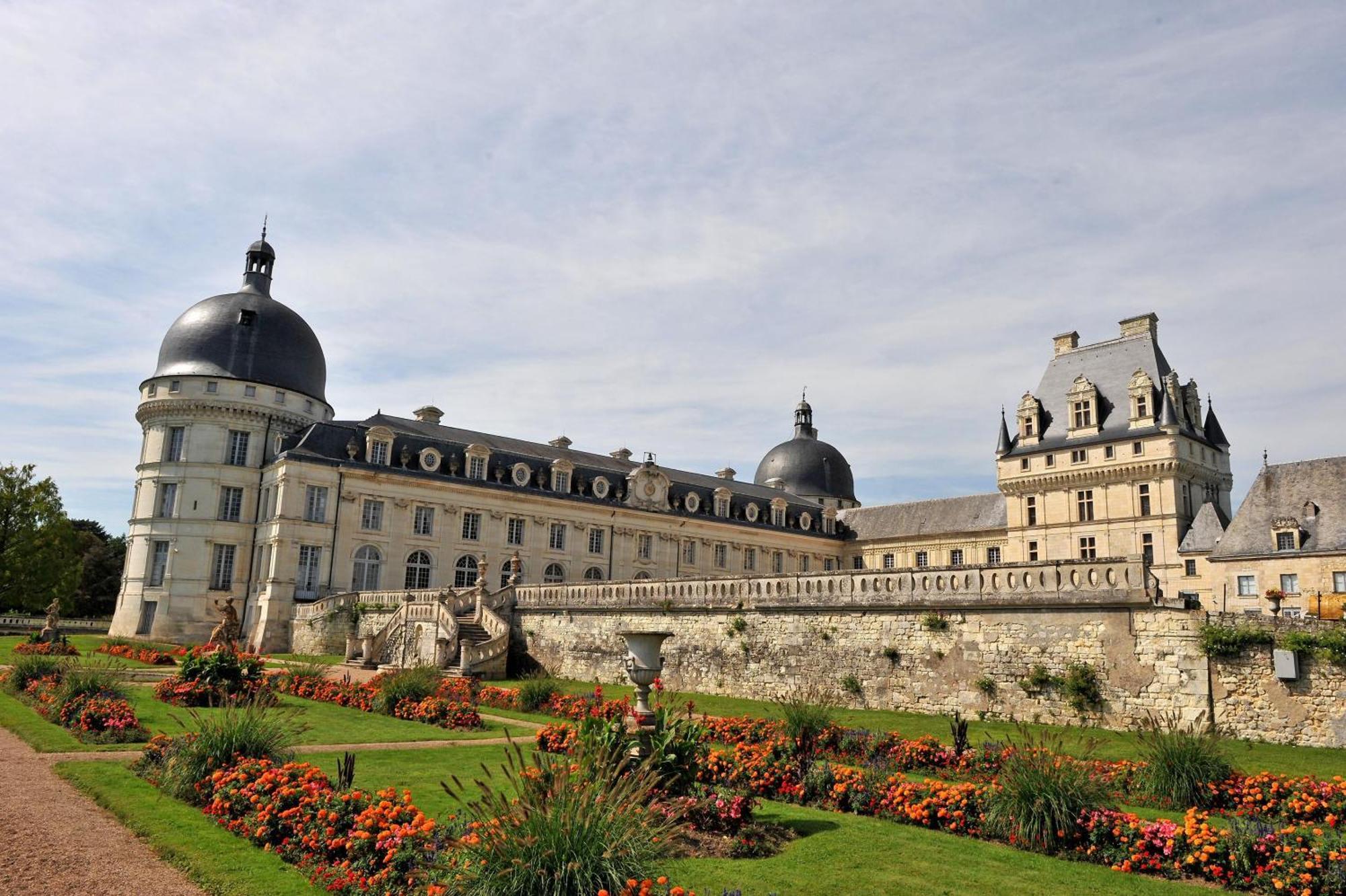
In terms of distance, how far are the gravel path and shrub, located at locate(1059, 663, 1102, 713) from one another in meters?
15.0

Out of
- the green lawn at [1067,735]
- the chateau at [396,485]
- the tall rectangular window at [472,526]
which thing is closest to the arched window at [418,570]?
the chateau at [396,485]

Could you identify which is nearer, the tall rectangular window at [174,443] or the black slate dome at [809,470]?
the tall rectangular window at [174,443]

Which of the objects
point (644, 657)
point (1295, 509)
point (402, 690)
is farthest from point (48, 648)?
point (1295, 509)

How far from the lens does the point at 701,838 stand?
8719mm

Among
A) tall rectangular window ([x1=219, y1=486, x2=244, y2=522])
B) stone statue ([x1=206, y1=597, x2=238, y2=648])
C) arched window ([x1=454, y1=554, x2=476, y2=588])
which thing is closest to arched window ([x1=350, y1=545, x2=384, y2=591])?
arched window ([x1=454, y1=554, x2=476, y2=588])

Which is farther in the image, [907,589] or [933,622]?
[907,589]

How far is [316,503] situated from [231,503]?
5176 mm

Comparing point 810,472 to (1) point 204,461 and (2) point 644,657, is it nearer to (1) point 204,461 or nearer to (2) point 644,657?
(1) point 204,461

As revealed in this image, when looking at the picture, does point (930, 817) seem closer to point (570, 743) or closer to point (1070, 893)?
point (1070, 893)

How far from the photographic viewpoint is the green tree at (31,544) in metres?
46.1

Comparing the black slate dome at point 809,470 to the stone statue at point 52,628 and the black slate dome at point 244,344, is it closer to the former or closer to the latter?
the black slate dome at point 244,344

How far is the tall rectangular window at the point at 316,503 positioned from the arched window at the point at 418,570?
4.81 meters

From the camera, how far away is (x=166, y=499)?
141 ft

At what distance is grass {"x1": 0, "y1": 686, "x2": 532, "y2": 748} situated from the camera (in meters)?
13.3
